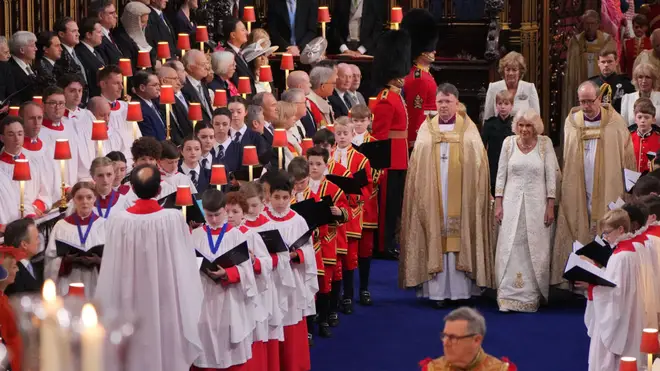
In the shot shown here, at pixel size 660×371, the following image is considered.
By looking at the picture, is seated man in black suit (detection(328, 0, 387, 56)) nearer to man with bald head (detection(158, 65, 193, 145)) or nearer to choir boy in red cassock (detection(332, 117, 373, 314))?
man with bald head (detection(158, 65, 193, 145))

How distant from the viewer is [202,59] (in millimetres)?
12289

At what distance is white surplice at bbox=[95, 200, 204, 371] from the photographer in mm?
7535

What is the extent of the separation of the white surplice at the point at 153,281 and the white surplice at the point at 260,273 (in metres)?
0.67

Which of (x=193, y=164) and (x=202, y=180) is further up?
(x=193, y=164)

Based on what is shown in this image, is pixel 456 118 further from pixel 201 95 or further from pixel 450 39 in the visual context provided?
pixel 450 39

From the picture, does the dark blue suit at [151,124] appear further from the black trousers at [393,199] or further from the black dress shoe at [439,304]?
the black dress shoe at [439,304]

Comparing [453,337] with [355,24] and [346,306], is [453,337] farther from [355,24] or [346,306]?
[355,24]

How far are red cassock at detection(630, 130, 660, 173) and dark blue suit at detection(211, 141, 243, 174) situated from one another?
139 inches

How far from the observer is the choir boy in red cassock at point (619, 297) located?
326 inches

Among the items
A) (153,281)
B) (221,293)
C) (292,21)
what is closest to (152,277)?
(153,281)

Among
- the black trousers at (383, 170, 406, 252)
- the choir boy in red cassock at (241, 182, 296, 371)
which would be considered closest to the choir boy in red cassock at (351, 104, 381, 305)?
the black trousers at (383, 170, 406, 252)

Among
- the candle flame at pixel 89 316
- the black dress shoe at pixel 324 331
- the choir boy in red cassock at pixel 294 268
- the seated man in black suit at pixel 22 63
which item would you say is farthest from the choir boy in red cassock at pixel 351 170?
the candle flame at pixel 89 316

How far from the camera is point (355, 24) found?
52.4 feet

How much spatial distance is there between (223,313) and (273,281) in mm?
765
